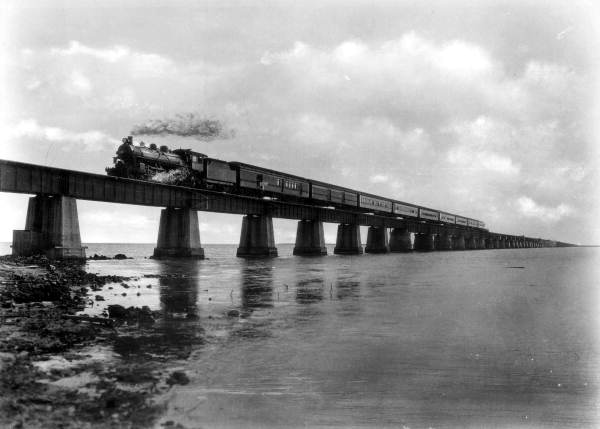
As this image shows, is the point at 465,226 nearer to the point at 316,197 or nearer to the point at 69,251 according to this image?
the point at 316,197

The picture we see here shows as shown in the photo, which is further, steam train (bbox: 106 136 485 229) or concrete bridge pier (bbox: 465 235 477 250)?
concrete bridge pier (bbox: 465 235 477 250)

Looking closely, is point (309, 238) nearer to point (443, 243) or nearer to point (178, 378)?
point (443, 243)

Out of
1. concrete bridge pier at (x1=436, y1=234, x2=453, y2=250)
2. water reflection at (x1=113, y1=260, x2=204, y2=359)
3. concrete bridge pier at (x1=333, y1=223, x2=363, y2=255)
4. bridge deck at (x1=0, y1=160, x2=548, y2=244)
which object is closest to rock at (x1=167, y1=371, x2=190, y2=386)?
water reflection at (x1=113, y1=260, x2=204, y2=359)

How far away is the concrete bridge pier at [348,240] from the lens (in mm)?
75250

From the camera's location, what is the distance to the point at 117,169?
35.1m

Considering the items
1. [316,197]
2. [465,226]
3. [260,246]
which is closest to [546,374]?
[260,246]

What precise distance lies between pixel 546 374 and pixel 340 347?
12.0 ft

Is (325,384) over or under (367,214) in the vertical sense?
under

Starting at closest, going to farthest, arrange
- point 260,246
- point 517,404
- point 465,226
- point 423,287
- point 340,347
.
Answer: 1. point 517,404
2. point 340,347
3. point 423,287
4. point 260,246
5. point 465,226

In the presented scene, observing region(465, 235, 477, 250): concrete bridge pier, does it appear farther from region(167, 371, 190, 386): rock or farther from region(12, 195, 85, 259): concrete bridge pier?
region(167, 371, 190, 386): rock

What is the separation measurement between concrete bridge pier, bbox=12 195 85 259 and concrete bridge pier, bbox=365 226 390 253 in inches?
2295

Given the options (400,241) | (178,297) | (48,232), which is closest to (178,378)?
(178,297)

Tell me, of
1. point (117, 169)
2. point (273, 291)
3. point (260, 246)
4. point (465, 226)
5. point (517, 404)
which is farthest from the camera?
point (465, 226)

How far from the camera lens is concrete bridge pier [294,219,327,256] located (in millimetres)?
64750
